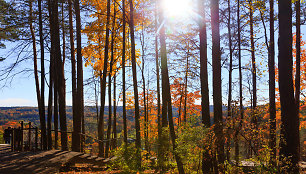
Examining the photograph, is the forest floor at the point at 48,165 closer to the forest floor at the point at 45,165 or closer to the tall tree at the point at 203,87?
the forest floor at the point at 45,165

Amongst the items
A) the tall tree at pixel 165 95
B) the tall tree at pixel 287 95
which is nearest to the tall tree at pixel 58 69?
the tall tree at pixel 165 95

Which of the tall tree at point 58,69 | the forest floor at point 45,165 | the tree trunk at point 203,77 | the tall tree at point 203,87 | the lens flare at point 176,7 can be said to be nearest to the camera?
the forest floor at point 45,165

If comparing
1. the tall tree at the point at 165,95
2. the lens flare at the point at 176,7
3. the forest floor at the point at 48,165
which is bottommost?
the forest floor at the point at 48,165

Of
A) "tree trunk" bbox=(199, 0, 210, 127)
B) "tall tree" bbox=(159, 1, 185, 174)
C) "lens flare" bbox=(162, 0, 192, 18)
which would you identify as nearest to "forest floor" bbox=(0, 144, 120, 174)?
"tall tree" bbox=(159, 1, 185, 174)

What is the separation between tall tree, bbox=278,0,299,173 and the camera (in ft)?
21.9

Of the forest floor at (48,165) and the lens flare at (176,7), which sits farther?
the lens flare at (176,7)

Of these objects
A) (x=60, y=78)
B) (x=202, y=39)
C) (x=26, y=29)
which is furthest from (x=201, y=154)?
(x=26, y=29)

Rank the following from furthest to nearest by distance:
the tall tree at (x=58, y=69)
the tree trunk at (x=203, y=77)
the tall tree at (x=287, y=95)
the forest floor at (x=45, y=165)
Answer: the tall tree at (x=58, y=69) → the tree trunk at (x=203, y=77) → the forest floor at (x=45, y=165) → the tall tree at (x=287, y=95)

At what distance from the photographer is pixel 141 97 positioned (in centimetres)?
2795

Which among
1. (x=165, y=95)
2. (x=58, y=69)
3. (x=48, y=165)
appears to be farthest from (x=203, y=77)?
(x=58, y=69)

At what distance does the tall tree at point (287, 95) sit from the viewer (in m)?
6.68

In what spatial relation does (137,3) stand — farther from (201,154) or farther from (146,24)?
(201,154)

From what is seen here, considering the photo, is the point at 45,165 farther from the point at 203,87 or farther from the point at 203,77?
the point at 203,77

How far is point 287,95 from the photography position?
6879mm
